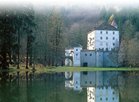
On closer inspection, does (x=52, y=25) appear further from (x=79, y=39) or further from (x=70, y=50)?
(x=79, y=39)

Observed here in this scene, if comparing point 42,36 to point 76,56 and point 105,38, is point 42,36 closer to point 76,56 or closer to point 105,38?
point 76,56

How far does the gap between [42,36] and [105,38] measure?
28.1m

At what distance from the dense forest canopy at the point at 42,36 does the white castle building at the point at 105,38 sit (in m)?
3.17

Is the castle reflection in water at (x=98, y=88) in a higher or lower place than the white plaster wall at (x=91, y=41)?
lower

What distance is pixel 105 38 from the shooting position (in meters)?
91.4

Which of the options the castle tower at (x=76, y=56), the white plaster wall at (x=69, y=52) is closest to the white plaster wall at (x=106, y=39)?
the castle tower at (x=76, y=56)

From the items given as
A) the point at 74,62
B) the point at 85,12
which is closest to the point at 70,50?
the point at 74,62

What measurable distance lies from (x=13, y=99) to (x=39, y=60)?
158ft

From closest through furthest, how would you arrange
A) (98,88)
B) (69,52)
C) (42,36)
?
(98,88)
(42,36)
(69,52)

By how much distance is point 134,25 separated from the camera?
3944 inches

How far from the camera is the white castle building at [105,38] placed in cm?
9062

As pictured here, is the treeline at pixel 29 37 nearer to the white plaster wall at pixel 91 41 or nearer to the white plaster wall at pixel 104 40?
the white plaster wall at pixel 104 40

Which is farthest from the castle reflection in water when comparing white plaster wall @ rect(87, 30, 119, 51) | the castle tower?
white plaster wall @ rect(87, 30, 119, 51)

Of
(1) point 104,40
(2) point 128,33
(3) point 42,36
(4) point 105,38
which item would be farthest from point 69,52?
(3) point 42,36
